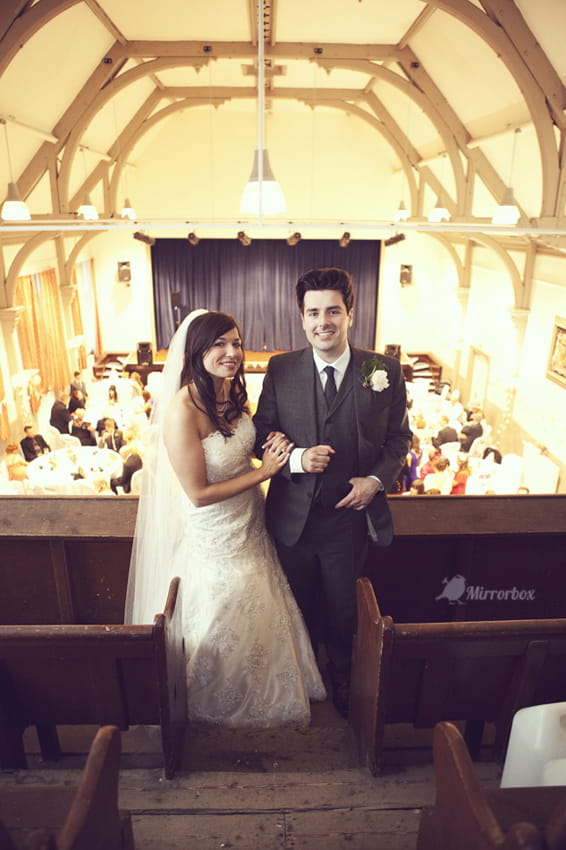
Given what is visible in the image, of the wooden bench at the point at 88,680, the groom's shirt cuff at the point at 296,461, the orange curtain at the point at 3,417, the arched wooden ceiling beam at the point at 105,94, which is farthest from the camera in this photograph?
the orange curtain at the point at 3,417

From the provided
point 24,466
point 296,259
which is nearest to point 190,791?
point 24,466

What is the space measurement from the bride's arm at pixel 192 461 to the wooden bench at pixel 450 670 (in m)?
0.66

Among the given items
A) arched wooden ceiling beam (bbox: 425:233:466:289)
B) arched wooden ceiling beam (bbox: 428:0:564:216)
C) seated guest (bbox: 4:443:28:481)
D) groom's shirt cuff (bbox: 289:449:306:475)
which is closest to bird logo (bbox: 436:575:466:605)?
groom's shirt cuff (bbox: 289:449:306:475)

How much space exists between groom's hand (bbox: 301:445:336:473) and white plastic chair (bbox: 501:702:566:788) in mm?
1008

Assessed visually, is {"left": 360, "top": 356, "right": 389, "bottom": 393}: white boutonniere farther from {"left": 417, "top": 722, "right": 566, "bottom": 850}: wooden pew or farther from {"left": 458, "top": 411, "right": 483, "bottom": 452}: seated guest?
{"left": 458, "top": 411, "right": 483, "bottom": 452}: seated guest

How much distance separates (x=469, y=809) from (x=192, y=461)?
5.11ft

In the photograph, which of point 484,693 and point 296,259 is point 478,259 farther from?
point 484,693

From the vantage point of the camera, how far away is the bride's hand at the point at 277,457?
7.57ft

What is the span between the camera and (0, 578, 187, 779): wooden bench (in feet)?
5.83

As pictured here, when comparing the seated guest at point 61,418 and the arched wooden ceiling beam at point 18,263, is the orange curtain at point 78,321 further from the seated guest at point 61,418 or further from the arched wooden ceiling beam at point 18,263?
the seated guest at point 61,418

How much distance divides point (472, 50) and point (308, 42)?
2.57m

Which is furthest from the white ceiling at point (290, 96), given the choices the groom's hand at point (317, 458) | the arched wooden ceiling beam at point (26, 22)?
the groom's hand at point (317, 458)

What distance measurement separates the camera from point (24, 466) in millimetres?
6582

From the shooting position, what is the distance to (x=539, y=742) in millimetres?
1624
